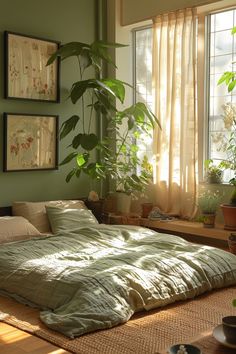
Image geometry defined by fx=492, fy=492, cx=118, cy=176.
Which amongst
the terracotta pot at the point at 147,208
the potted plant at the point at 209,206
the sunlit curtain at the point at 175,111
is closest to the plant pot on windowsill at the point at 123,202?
the terracotta pot at the point at 147,208

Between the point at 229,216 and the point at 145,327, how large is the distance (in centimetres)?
184

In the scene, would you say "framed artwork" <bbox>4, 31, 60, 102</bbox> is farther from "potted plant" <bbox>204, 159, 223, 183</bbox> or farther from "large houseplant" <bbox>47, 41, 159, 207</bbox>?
"potted plant" <bbox>204, 159, 223, 183</bbox>

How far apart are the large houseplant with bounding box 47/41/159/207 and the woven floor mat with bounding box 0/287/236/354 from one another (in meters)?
1.88

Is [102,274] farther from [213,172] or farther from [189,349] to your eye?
[213,172]

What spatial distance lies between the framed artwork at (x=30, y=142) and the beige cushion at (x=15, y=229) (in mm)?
606

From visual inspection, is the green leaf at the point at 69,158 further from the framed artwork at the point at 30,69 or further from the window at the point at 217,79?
the window at the point at 217,79

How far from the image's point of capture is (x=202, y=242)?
480 centimetres

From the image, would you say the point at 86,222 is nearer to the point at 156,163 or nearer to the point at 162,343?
the point at 156,163

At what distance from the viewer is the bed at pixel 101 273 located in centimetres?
279

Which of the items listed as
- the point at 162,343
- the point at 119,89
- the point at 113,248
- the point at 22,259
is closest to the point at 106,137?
the point at 119,89

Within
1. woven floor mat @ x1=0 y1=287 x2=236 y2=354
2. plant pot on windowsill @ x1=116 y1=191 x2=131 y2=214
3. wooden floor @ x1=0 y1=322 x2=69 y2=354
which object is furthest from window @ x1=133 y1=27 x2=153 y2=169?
wooden floor @ x1=0 y1=322 x2=69 y2=354

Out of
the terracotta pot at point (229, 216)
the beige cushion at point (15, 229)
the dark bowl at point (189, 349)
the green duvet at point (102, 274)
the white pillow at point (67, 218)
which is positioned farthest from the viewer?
the white pillow at point (67, 218)

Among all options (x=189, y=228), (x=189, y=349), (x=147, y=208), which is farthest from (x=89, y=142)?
(x=189, y=349)

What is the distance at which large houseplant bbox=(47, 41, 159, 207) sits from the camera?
15.2 feet
